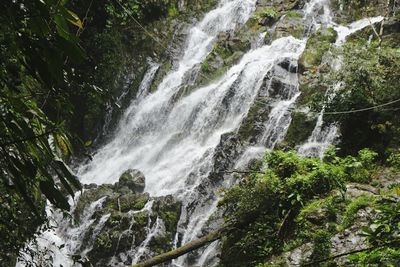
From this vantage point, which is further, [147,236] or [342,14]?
[342,14]

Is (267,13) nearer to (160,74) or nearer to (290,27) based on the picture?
(290,27)

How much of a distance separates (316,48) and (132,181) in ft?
25.9

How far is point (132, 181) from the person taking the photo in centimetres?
1310

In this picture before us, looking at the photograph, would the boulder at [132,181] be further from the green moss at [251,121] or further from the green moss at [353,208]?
the green moss at [353,208]

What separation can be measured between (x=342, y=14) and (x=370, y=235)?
18.0 metres

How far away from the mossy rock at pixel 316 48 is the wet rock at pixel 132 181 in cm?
649

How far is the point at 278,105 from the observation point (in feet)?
44.9

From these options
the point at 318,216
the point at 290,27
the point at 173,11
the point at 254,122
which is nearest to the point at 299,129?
the point at 254,122

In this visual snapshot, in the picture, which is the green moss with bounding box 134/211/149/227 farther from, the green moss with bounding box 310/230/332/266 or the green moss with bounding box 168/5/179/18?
the green moss with bounding box 168/5/179/18

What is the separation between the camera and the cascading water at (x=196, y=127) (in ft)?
37.2

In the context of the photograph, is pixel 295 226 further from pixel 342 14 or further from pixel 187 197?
pixel 342 14

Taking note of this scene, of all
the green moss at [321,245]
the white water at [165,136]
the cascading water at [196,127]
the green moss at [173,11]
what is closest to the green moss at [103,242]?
the cascading water at [196,127]

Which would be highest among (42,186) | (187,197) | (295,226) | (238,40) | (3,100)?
(3,100)

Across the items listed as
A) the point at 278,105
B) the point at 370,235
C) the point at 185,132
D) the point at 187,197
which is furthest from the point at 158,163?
the point at 370,235
